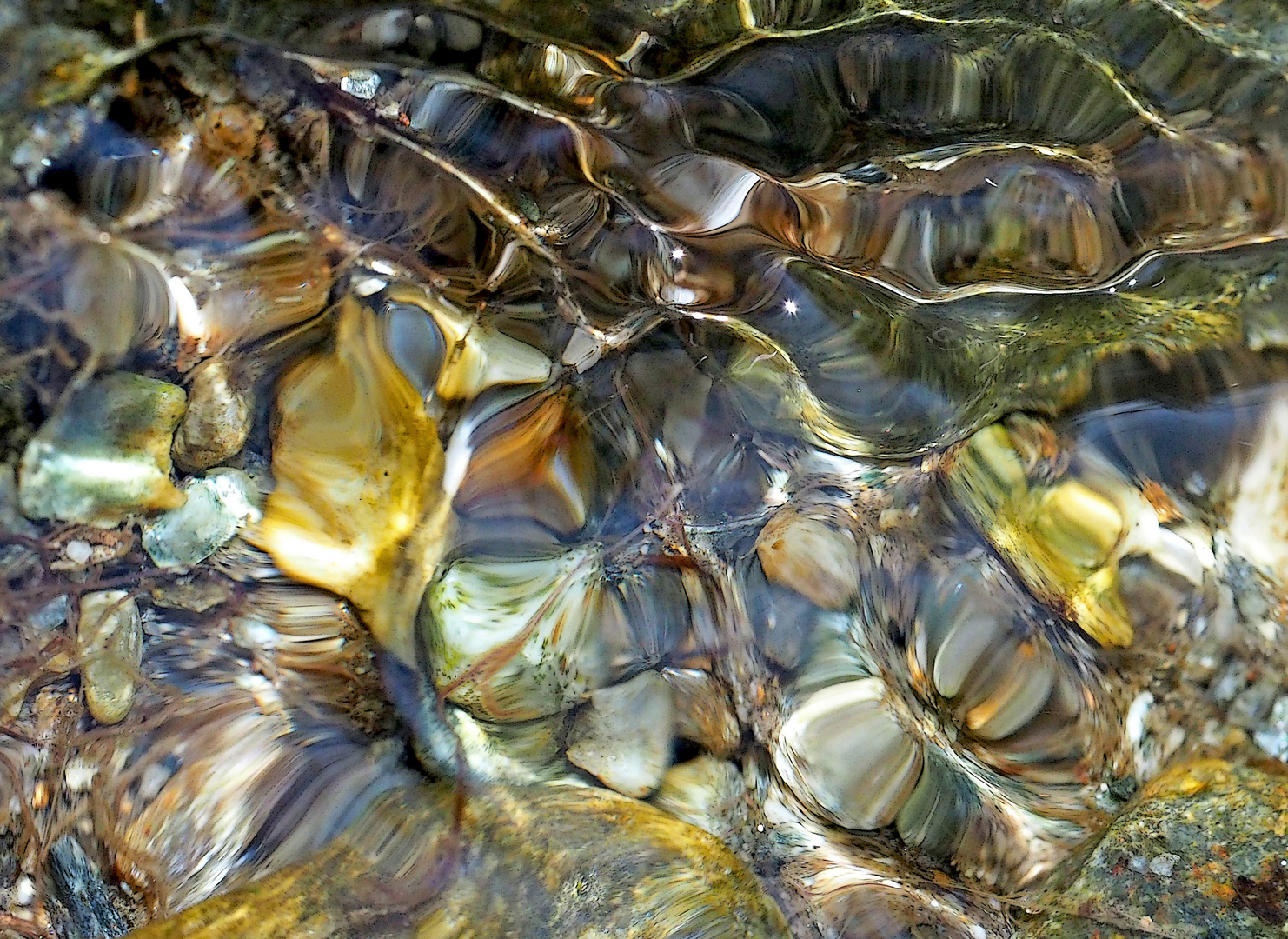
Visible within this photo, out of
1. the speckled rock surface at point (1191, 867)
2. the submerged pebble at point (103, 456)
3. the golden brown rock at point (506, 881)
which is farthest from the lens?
the submerged pebble at point (103, 456)

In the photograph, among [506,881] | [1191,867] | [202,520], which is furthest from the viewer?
[202,520]

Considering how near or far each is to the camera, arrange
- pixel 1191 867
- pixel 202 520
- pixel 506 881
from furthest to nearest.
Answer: pixel 202 520
pixel 506 881
pixel 1191 867

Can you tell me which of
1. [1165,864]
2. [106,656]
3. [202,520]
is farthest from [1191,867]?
[106,656]

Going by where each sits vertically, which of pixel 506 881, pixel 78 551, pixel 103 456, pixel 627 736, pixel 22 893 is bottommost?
pixel 22 893

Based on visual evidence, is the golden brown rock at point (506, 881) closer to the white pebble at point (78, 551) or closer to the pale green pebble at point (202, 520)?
the pale green pebble at point (202, 520)

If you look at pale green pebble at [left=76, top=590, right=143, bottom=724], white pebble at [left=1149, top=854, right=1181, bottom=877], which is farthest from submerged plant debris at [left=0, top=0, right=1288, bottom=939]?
white pebble at [left=1149, top=854, right=1181, bottom=877]

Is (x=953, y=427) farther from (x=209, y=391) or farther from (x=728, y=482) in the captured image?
(x=209, y=391)

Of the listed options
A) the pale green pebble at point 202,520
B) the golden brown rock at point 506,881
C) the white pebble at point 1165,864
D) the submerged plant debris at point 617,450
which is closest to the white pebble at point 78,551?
the submerged plant debris at point 617,450

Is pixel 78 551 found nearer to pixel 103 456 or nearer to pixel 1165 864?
pixel 103 456
